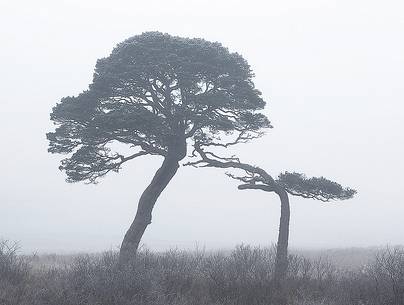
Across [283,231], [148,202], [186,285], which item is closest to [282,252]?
[283,231]

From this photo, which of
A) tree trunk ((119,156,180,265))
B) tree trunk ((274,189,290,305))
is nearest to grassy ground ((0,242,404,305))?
tree trunk ((274,189,290,305))

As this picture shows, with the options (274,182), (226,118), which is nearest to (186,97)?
(226,118)

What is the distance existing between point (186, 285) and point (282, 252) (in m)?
5.60

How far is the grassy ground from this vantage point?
12.0 metres

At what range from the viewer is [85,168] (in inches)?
780

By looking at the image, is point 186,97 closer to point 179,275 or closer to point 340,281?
point 179,275

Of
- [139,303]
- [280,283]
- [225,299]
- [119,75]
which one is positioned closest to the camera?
[139,303]

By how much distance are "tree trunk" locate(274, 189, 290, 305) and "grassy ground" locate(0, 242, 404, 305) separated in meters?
0.20

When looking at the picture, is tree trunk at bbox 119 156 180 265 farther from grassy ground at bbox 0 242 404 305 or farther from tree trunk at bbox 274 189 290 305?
tree trunk at bbox 274 189 290 305

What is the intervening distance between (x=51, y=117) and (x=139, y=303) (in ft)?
33.8

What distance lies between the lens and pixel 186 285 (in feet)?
45.7

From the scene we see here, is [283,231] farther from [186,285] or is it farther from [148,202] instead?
[186,285]

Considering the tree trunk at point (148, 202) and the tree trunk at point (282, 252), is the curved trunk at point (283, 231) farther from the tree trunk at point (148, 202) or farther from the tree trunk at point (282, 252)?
the tree trunk at point (148, 202)

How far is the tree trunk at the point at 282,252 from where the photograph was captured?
13.7m
